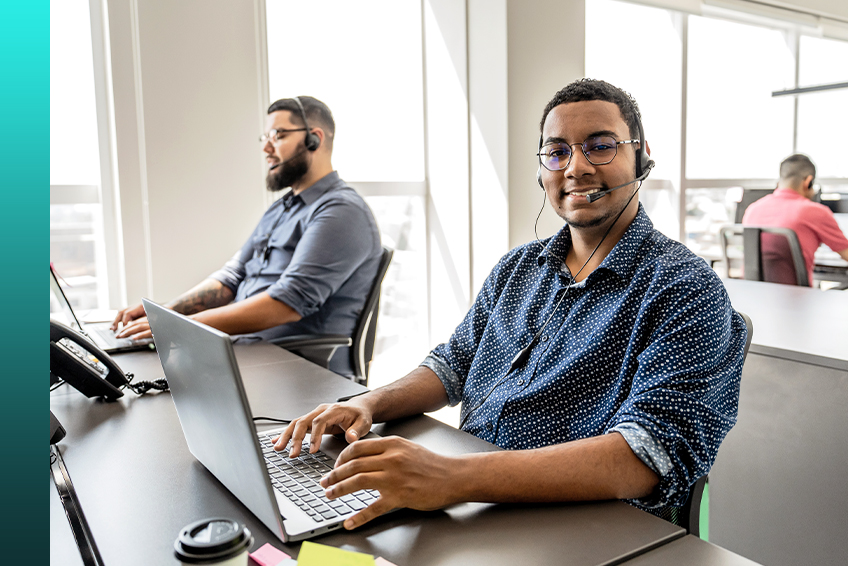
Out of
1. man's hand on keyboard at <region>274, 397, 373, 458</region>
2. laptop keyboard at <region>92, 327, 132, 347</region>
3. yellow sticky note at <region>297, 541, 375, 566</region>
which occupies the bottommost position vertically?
laptop keyboard at <region>92, 327, 132, 347</region>

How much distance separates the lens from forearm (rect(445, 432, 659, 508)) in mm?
847

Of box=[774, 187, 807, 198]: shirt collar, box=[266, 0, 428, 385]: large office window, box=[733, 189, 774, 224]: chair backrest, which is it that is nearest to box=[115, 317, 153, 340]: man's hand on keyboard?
box=[266, 0, 428, 385]: large office window

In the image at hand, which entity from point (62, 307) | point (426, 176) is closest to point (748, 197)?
point (426, 176)

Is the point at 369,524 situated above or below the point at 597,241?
below

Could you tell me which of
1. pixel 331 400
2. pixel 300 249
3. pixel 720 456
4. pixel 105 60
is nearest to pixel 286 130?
pixel 300 249

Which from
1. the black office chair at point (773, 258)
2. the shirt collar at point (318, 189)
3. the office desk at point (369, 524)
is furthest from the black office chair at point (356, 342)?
the black office chair at point (773, 258)

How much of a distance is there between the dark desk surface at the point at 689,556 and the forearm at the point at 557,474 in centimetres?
14

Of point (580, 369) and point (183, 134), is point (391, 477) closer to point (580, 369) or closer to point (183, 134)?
point (580, 369)

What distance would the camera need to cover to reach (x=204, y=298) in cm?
258

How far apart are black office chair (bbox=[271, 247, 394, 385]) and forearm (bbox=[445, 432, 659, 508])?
131 centimetres

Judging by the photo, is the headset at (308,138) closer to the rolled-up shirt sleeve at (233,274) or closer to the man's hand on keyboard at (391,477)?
the rolled-up shirt sleeve at (233,274)

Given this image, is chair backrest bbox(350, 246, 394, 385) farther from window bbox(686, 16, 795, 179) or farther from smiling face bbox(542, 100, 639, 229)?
window bbox(686, 16, 795, 179)

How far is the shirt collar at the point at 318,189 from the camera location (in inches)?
97.3

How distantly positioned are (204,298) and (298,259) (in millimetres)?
566
